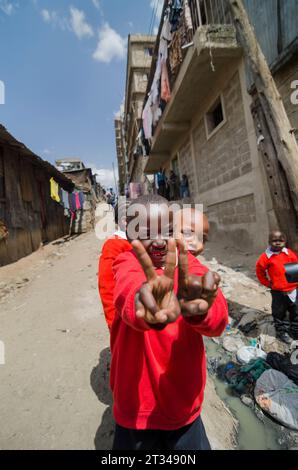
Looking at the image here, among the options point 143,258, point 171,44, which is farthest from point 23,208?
point 143,258

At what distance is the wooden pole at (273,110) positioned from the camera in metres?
2.68

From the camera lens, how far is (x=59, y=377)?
2.31 m

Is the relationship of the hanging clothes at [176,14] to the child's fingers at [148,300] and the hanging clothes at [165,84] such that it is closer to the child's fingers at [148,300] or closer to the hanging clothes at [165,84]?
the hanging clothes at [165,84]

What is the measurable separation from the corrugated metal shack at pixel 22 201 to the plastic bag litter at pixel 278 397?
6487mm

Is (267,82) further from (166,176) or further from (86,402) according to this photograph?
(166,176)

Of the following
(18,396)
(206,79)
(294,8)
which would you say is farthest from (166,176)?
(18,396)

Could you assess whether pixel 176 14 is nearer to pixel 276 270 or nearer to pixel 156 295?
pixel 276 270

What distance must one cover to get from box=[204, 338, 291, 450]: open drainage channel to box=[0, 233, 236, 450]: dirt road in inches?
3.3

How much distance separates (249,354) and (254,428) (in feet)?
2.45

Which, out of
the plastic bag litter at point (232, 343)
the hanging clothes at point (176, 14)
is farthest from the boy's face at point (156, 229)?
the hanging clothes at point (176, 14)

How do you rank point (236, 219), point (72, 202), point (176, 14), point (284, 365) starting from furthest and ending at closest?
1. point (72, 202)
2. point (236, 219)
3. point (176, 14)
4. point (284, 365)

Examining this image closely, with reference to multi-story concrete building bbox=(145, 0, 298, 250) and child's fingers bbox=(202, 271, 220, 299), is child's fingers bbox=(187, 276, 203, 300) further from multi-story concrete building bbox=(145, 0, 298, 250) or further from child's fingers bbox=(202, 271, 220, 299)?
multi-story concrete building bbox=(145, 0, 298, 250)

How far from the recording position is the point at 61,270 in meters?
6.21

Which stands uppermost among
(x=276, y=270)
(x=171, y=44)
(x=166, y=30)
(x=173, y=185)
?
(x=166, y=30)
